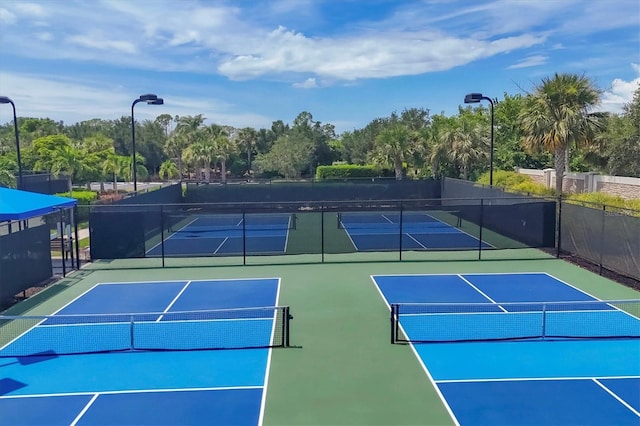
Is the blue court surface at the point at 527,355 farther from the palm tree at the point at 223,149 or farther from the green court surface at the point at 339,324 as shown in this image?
the palm tree at the point at 223,149

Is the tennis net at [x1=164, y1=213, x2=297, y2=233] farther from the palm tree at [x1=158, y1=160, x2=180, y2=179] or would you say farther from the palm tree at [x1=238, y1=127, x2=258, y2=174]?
the palm tree at [x1=238, y1=127, x2=258, y2=174]

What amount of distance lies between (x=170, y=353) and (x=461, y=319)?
5943 millimetres

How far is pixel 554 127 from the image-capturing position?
2405cm

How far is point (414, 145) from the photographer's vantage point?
136ft

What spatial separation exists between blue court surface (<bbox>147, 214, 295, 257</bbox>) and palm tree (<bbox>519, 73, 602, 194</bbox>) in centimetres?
1241

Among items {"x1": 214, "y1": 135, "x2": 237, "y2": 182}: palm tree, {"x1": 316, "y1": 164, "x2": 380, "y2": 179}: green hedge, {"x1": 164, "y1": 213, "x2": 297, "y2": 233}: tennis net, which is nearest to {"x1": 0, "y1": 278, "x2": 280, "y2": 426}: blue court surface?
{"x1": 164, "y1": 213, "x2": 297, "y2": 233}: tennis net

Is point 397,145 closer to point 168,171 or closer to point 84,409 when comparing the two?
point 84,409

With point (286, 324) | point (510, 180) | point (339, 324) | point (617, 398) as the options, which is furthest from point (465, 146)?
point (617, 398)

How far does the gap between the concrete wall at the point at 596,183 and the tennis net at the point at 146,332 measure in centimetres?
1725

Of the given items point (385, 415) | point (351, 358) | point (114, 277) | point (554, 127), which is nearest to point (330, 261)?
point (114, 277)

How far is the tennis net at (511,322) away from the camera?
10227 millimetres

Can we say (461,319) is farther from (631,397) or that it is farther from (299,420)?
(299,420)

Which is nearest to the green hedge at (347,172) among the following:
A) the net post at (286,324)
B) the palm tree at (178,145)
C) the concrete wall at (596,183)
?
the concrete wall at (596,183)

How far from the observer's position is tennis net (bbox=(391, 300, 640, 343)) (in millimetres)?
10227
